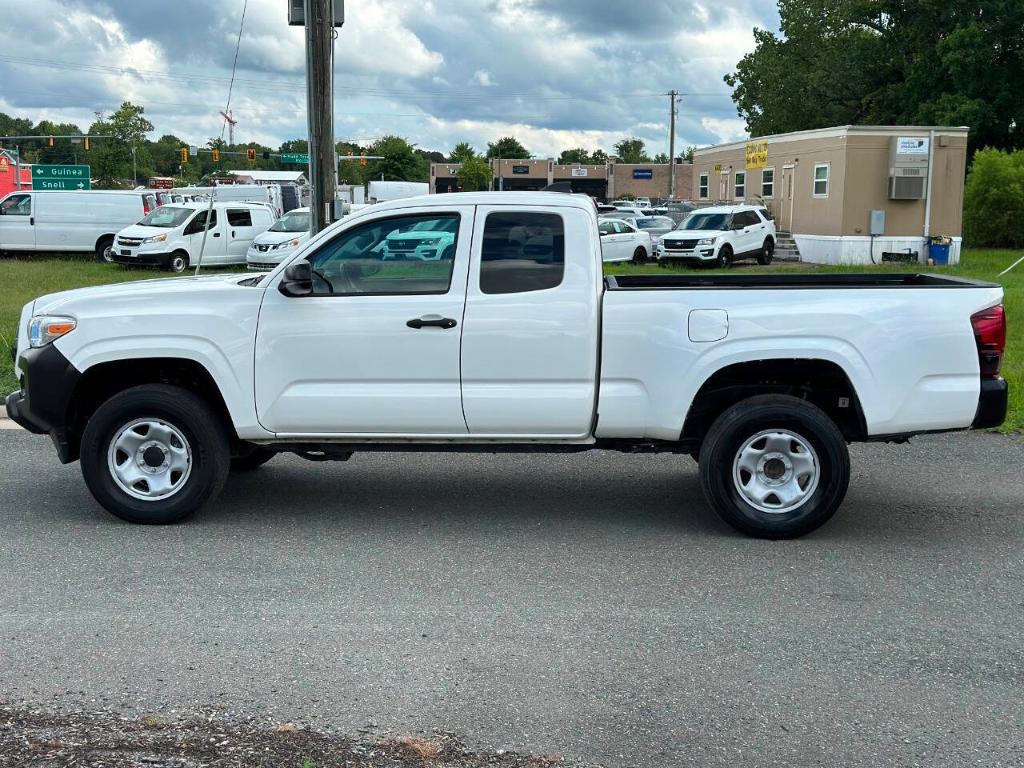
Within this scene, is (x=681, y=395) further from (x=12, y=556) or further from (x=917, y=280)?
(x=12, y=556)

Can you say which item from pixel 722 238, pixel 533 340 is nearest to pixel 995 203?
pixel 722 238

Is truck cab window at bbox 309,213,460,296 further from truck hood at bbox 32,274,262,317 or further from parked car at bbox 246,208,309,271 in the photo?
parked car at bbox 246,208,309,271

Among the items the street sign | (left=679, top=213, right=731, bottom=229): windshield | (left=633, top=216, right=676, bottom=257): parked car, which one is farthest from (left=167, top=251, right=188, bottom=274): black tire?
the street sign

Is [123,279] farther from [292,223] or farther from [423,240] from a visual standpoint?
[423,240]

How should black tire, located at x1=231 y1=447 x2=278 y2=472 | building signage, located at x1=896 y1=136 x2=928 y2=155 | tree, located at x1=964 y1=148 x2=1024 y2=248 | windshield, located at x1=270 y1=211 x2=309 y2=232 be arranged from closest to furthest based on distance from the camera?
black tire, located at x1=231 y1=447 x2=278 y2=472 → windshield, located at x1=270 y1=211 x2=309 y2=232 → building signage, located at x1=896 y1=136 x2=928 y2=155 → tree, located at x1=964 y1=148 x2=1024 y2=248

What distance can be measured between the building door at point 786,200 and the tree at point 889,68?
15366 mm

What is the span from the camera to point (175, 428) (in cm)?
630

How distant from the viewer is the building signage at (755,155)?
37.9m

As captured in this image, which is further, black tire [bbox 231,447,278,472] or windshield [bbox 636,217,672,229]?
windshield [bbox 636,217,672,229]

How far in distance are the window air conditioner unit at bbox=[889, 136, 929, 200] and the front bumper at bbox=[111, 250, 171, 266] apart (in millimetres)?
19638

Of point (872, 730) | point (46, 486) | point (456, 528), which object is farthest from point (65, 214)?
point (872, 730)

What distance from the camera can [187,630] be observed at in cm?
478

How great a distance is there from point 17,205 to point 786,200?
22904 mm

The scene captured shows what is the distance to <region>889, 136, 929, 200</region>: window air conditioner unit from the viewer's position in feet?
103
